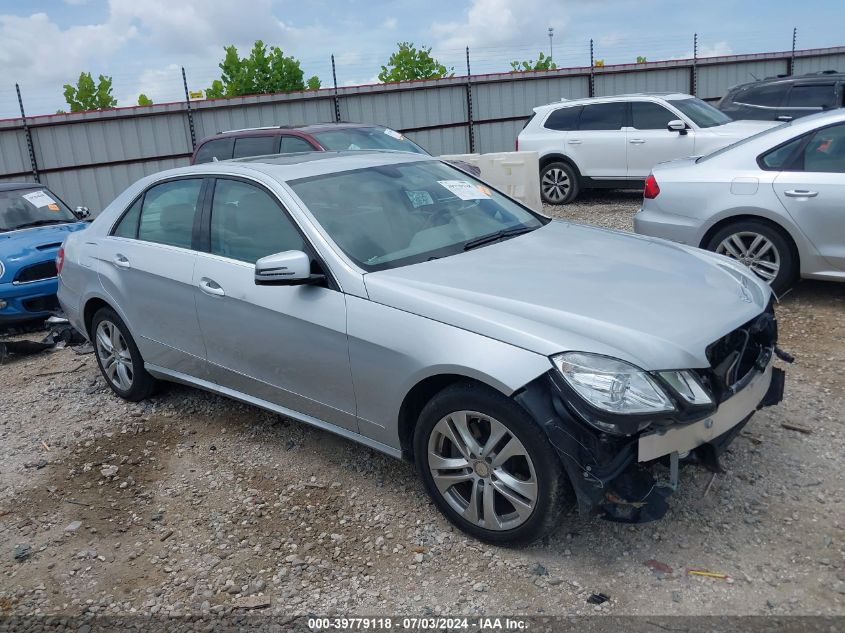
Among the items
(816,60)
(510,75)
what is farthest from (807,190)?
(816,60)

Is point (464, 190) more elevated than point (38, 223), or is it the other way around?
point (464, 190)

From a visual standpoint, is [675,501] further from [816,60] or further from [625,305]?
[816,60]

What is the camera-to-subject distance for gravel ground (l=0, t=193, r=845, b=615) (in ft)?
9.87

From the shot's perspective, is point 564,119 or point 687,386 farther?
point 564,119

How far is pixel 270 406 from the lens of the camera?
4141mm

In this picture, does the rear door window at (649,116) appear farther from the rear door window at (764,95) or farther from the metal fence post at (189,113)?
the metal fence post at (189,113)

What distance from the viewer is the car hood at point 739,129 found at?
10.9 metres

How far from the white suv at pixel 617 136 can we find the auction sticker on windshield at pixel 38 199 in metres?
7.29

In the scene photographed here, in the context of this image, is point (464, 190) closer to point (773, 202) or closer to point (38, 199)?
point (773, 202)

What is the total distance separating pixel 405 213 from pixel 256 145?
6284 mm

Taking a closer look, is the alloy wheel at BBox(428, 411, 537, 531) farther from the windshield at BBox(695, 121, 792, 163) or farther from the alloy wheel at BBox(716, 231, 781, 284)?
the windshield at BBox(695, 121, 792, 163)

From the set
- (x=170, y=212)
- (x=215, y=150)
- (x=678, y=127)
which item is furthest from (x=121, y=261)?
(x=678, y=127)

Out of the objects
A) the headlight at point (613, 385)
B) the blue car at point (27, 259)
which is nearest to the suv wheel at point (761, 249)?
the headlight at point (613, 385)

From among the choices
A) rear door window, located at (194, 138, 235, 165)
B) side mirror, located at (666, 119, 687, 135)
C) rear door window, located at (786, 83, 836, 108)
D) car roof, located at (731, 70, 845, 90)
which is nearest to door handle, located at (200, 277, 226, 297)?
rear door window, located at (194, 138, 235, 165)
